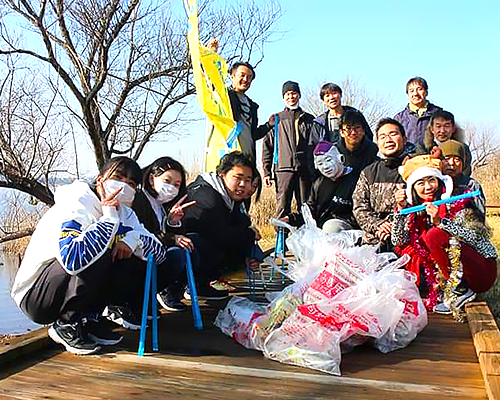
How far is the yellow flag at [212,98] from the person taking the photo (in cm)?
463

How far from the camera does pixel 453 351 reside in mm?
2699

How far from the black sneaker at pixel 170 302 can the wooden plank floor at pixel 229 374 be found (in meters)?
0.69

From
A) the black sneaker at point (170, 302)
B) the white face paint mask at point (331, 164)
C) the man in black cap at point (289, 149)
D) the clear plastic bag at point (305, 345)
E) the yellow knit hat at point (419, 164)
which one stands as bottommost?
the clear plastic bag at point (305, 345)

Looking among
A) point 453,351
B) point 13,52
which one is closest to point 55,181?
point 13,52

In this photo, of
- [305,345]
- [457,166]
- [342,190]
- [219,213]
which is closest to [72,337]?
[305,345]

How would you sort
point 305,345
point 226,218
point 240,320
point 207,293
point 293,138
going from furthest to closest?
point 293,138, point 207,293, point 226,218, point 240,320, point 305,345

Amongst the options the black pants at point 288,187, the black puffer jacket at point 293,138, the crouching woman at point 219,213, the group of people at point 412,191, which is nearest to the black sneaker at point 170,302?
the crouching woman at point 219,213

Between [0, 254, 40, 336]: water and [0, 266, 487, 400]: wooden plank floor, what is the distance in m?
4.56

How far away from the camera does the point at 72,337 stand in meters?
2.66

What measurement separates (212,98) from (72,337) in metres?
2.61

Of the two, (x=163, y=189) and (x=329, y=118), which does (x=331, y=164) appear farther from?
(x=163, y=189)

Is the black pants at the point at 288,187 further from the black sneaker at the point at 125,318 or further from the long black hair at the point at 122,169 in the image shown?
the long black hair at the point at 122,169

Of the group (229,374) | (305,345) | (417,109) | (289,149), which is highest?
(417,109)

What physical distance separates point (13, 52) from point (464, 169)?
5.68m
